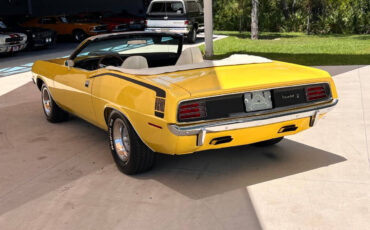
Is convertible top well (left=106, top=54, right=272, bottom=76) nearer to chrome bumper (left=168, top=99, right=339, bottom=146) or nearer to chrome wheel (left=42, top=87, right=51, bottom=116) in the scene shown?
chrome bumper (left=168, top=99, right=339, bottom=146)

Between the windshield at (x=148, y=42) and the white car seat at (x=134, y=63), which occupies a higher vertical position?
the windshield at (x=148, y=42)

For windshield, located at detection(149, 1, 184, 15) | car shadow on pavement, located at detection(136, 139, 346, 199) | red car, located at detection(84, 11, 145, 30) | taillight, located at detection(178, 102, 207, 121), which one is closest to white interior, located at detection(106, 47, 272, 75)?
taillight, located at detection(178, 102, 207, 121)

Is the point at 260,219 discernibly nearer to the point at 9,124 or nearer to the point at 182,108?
the point at 182,108

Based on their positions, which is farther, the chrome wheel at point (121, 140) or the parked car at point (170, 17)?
the parked car at point (170, 17)

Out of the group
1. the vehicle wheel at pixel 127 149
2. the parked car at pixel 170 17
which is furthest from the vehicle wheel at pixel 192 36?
the vehicle wheel at pixel 127 149

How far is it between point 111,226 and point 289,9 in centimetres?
3169

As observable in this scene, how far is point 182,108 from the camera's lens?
13.3 ft

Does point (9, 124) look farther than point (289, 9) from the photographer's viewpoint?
No

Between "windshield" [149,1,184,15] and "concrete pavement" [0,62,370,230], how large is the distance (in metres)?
14.8

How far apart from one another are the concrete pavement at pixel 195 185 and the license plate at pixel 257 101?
708 mm

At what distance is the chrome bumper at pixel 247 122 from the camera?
405 cm

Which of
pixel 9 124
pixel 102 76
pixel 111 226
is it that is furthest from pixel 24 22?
pixel 111 226

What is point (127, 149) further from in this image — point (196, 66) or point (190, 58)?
point (190, 58)

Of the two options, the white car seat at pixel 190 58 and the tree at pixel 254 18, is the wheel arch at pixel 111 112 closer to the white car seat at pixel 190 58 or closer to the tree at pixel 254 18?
the white car seat at pixel 190 58
